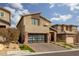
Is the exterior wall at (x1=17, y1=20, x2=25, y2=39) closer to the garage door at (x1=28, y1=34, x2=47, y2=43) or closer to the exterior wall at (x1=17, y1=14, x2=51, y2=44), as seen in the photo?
the exterior wall at (x1=17, y1=14, x2=51, y2=44)

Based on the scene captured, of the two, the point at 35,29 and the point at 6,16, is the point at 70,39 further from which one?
the point at 6,16

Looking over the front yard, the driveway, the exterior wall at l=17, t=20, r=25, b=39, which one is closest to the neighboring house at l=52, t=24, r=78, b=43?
the front yard

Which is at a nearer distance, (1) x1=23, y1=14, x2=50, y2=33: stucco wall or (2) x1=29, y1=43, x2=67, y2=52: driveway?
(2) x1=29, y1=43, x2=67, y2=52: driveway

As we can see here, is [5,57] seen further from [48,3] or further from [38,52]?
[48,3]

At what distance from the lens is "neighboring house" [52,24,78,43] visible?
17438mm

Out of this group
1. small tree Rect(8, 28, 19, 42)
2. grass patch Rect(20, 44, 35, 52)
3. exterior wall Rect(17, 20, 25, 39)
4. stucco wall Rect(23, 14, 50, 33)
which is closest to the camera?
grass patch Rect(20, 44, 35, 52)

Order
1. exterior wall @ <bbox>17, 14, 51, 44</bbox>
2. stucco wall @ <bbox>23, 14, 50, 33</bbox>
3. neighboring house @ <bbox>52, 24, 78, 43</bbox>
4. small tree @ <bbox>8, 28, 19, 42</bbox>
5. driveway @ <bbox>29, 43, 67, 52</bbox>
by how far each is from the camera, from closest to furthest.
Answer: driveway @ <bbox>29, 43, 67, 52</bbox>
small tree @ <bbox>8, 28, 19, 42</bbox>
exterior wall @ <bbox>17, 14, 51, 44</bbox>
stucco wall @ <bbox>23, 14, 50, 33</bbox>
neighboring house @ <bbox>52, 24, 78, 43</bbox>

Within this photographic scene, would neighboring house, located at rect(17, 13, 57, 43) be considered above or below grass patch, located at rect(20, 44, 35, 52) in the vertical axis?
above

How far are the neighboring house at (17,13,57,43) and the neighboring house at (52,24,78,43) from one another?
1.22 ft

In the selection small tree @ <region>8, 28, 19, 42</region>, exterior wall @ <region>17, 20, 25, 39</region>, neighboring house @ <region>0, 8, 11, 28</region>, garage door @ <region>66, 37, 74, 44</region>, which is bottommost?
garage door @ <region>66, 37, 74, 44</region>

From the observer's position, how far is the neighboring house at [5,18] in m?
16.8

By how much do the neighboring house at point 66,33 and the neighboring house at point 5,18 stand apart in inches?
130

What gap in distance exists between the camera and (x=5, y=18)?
57.7 feet

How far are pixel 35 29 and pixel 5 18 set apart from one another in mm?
2362
